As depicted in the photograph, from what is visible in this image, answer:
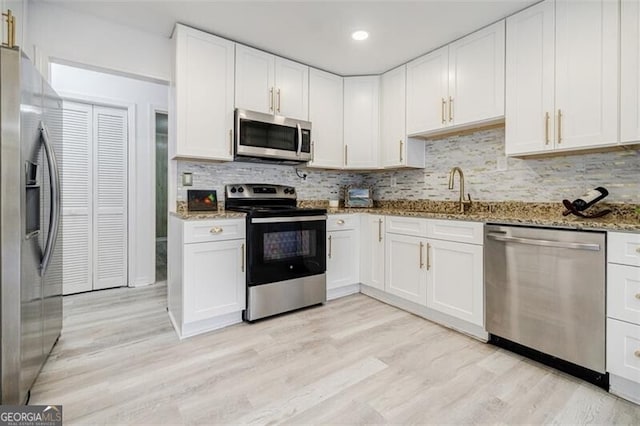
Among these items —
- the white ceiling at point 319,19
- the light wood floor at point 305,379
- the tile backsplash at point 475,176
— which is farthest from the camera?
the white ceiling at point 319,19

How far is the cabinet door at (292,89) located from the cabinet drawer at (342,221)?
3.50 feet

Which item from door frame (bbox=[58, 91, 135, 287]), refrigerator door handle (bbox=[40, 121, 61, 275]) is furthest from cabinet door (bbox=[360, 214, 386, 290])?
door frame (bbox=[58, 91, 135, 287])

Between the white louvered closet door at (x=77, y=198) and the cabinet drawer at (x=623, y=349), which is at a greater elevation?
the white louvered closet door at (x=77, y=198)

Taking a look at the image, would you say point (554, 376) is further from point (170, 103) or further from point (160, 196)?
point (160, 196)

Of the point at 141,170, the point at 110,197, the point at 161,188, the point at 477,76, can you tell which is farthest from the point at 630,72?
the point at 161,188

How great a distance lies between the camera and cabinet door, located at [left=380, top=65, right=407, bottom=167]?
3170 mm

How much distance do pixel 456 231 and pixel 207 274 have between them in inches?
76.1

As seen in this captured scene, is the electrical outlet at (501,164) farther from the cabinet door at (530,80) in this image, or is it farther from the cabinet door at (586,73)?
the cabinet door at (586,73)

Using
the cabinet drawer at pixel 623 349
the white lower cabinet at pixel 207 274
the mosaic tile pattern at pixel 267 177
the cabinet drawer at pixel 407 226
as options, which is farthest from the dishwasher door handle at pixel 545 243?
the mosaic tile pattern at pixel 267 177

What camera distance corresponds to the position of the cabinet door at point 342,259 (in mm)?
3102

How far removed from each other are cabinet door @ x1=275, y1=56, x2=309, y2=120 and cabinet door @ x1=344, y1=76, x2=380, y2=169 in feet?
1.76

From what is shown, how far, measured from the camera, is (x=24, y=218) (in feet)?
4.67

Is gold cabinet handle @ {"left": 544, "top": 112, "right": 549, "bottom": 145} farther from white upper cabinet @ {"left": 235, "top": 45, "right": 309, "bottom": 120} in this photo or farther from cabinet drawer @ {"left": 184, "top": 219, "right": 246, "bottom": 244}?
cabinet drawer @ {"left": 184, "top": 219, "right": 246, "bottom": 244}

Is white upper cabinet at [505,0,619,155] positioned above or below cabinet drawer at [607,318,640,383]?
above
